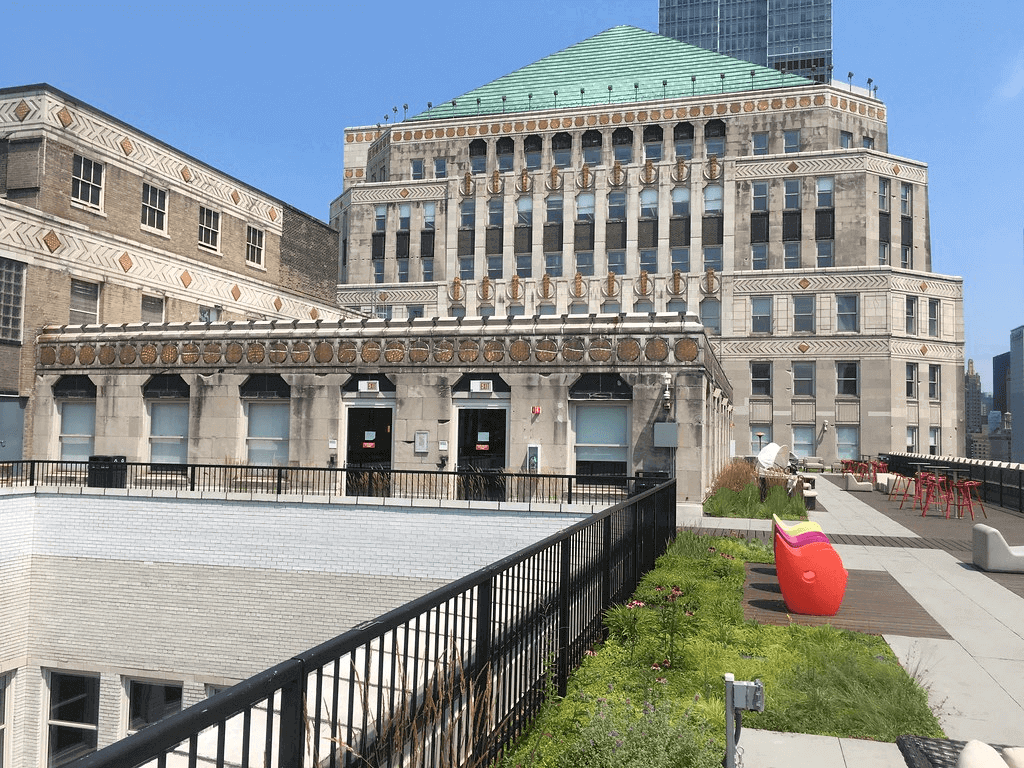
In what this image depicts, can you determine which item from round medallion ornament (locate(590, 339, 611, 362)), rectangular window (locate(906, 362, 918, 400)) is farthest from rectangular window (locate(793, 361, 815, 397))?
round medallion ornament (locate(590, 339, 611, 362))

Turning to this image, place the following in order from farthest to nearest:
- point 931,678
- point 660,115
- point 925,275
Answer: point 660,115, point 925,275, point 931,678

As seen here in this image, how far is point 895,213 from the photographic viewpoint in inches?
2340

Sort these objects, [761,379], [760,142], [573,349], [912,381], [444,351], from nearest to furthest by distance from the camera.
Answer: [573,349]
[444,351]
[912,381]
[761,379]
[760,142]

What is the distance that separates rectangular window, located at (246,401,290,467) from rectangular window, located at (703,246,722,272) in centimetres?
4136

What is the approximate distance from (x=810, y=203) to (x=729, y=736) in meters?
60.3

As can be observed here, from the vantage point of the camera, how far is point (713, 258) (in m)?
60.3

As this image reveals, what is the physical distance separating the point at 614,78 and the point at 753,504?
63169 mm

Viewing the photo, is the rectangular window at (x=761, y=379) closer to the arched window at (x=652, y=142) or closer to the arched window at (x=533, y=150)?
the arched window at (x=652, y=142)

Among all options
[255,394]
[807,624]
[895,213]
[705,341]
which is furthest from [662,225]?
[807,624]

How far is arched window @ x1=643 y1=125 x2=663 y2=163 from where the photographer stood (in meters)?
68.0

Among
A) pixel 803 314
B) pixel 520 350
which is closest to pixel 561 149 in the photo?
pixel 803 314

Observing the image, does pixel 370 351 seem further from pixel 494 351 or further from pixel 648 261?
pixel 648 261

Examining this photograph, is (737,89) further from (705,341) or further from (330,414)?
(330,414)

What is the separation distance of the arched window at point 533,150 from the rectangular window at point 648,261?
14955 mm
